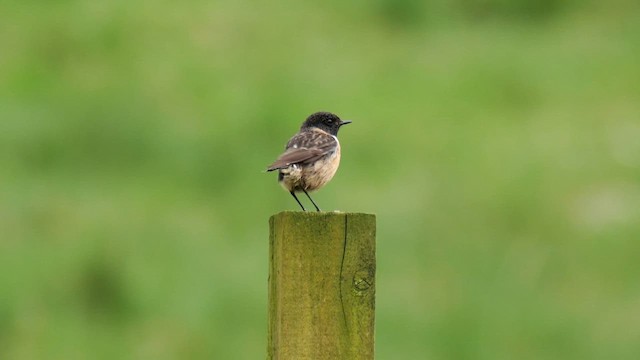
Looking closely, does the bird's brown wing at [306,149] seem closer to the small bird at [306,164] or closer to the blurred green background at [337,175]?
the small bird at [306,164]

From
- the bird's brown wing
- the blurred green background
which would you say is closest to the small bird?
the bird's brown wing

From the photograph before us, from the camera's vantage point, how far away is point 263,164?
14.8 metres

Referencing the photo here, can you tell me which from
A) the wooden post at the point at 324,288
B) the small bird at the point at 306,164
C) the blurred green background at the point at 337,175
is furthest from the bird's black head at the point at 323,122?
the wooden post at the point at 324,288

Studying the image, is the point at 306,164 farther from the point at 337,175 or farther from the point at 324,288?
the point at 337,175

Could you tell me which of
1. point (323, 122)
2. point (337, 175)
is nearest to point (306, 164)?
point (323, 122)

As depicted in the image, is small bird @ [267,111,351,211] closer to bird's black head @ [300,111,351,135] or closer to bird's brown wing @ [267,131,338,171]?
bird's brown wing @ [267,131,338,171]

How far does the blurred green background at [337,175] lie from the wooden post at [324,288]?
739 cm

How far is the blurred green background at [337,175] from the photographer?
12.5 meters

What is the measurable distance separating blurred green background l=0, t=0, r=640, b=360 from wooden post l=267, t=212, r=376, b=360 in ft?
24.2

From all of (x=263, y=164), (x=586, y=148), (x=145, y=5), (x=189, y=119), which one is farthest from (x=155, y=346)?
(x=145, y=5)

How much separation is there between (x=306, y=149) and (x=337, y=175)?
25.4 ft

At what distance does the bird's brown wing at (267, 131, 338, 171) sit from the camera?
6.61m

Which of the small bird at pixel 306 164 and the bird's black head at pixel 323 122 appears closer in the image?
the small bird at pixel 306 164

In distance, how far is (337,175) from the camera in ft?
47.7
